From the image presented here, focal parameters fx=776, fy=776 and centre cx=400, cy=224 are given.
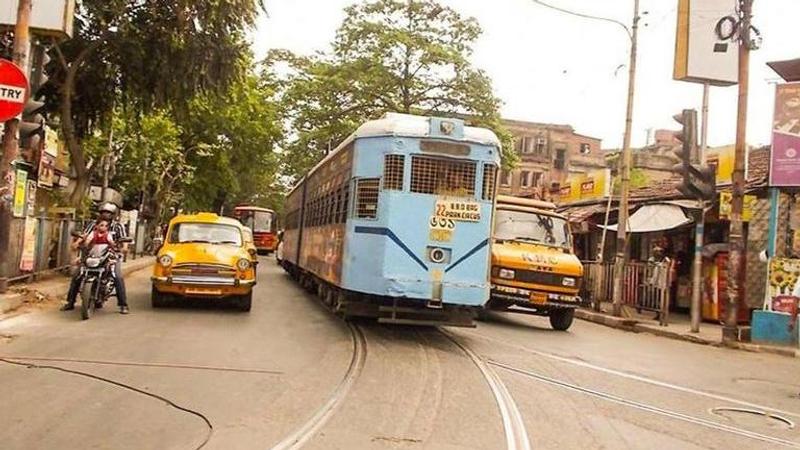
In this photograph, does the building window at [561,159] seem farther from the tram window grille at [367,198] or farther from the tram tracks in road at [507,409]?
the tram tracks in road at [507,409]

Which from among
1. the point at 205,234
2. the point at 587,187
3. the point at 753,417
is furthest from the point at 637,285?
the point at 753,417

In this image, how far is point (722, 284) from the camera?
61.9 feet

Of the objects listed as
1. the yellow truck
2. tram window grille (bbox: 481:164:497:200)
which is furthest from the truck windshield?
tram window grille (bbox: 481:164:497:200)

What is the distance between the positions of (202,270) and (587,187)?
19.6 metres

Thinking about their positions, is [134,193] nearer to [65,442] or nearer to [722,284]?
[722,284]

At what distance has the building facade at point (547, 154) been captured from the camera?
221 feet

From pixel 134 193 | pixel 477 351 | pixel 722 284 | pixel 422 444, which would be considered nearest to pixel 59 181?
pixel 134 193

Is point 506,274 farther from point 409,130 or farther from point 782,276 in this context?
point 782,276

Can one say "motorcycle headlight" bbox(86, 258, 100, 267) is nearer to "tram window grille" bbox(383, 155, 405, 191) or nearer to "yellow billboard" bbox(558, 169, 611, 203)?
"tram window grille" bbox(383, 155, 405, 191)

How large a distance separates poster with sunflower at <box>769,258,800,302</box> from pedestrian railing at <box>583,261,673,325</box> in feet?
8.96

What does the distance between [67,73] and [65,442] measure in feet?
44.3

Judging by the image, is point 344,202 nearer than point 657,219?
Yes

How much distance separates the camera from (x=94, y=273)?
12328 mm

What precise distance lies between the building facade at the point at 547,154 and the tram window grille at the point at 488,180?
54.8 meters
